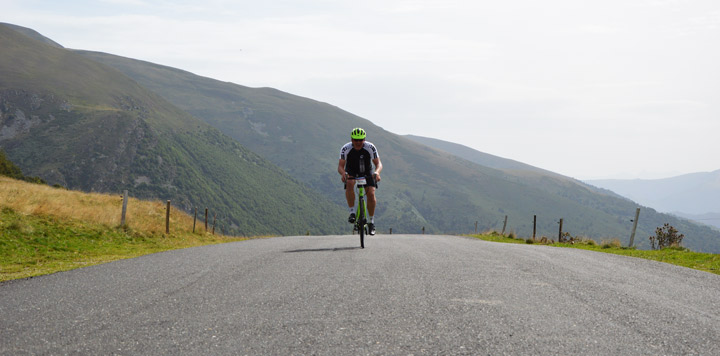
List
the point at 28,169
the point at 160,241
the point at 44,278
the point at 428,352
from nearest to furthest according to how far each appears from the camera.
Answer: the point at 428,352
the point at 44,278
the point at 160,241
the point at 28,169

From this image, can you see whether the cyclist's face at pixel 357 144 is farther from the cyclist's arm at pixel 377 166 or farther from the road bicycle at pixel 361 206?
the road bicycle at pixel 361 206

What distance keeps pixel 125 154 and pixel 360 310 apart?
145 m

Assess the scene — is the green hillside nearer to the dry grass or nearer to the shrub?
A: the dry grass

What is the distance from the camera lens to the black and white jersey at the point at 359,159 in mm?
13086

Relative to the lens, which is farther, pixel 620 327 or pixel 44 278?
pixel 44 278

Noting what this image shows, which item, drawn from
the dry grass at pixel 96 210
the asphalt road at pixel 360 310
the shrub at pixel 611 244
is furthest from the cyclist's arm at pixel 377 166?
the shrub at pixel 611 244

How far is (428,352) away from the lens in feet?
14.8

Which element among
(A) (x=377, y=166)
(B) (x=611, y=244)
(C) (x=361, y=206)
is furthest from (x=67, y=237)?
(B) (x=611, y=244)

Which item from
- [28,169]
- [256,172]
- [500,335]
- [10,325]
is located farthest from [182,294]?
[256,172]

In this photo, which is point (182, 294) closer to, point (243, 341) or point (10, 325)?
point (10, 325)

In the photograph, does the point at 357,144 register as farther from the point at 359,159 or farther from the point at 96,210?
the point at 96,210

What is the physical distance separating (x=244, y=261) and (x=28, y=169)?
123133mm

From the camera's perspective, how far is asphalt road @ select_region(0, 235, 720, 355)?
4.82 m

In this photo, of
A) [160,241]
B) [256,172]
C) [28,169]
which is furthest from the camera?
[256,172]
